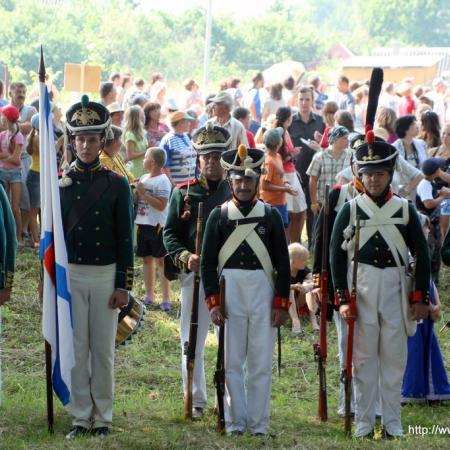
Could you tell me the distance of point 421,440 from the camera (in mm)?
7395

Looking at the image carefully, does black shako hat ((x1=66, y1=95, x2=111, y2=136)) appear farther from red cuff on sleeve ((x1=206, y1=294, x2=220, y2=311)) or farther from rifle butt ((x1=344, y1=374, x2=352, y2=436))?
rifle butt ((x1=344, y1=374, x2=352, y2=436))

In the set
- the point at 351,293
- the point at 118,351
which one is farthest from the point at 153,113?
the point at 351,293

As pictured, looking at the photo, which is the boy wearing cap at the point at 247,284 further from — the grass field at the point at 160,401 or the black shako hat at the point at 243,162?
the grass field at the point at 160,401

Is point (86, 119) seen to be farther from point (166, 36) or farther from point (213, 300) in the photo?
point (166, 36)

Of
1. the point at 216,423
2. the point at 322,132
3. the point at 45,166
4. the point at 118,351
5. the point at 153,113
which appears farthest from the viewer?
the point at 322,132

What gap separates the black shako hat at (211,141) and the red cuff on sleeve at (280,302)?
4.01 ft

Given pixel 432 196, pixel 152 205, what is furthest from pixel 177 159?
pixel 432 196

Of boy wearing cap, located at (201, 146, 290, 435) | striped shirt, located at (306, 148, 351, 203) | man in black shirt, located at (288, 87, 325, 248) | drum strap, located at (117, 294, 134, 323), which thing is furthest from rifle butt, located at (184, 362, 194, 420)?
man in black shirt, located at (288, 87, 325, 248)

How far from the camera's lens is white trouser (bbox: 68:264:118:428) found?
733 centimetres

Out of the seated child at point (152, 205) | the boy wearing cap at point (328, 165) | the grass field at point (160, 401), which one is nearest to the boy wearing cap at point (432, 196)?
the grass field at point (160, 401)

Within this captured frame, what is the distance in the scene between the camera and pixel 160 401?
346 inches

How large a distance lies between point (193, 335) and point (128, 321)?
47cm

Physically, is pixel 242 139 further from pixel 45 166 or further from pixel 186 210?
pixel 45 166

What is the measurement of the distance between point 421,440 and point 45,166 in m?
3.05
